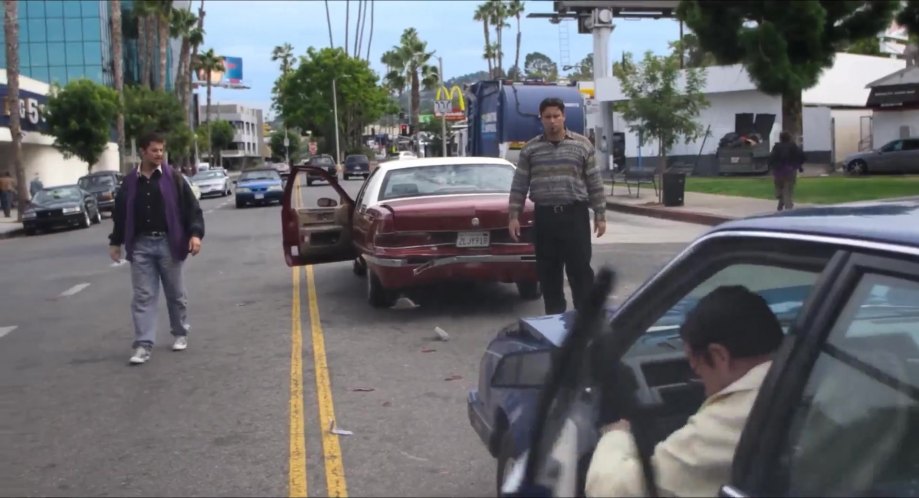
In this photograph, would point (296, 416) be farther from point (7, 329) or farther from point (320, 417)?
point (7, 329)

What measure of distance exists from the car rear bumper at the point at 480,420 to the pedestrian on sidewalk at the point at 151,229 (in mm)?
4909

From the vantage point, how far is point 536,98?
27812 mm

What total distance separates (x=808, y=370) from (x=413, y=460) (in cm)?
372

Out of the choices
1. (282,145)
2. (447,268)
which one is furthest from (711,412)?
(282,145)

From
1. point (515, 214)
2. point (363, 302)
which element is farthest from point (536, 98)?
point (515, 214)

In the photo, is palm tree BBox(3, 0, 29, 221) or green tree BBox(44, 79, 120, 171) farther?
green tree BBox(44, 79, 120, 171)

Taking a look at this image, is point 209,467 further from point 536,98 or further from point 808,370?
point 536,98

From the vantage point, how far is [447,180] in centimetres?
1135

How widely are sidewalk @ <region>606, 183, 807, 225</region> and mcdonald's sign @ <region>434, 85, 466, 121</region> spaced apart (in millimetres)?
5878

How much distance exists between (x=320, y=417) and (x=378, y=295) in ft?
13.7

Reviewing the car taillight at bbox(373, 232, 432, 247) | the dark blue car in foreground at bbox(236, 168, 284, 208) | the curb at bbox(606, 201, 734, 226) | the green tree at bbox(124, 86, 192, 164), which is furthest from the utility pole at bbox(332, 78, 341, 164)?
the car taillight at bbox(373, 232, 432, 247)

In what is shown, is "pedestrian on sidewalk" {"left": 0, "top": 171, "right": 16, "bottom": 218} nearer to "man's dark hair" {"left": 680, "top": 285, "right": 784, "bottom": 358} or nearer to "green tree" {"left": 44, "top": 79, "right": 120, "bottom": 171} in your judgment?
"green tree" {"left": 44, "top": 79, "right": 120, "bottom": 171}

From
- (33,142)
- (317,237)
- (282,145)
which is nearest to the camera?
(317,237)

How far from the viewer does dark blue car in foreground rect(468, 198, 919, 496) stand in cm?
252
